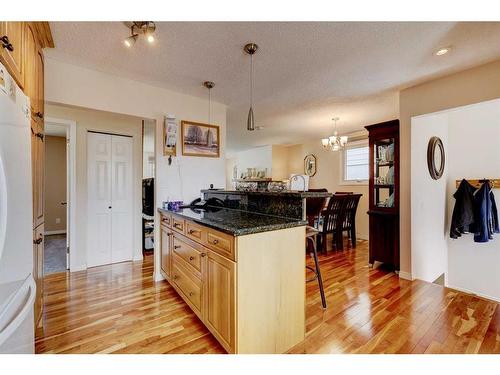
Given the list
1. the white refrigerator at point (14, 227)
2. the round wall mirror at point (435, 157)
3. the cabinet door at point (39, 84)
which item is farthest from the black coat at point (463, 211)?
the cabinet door at point (39, 84)

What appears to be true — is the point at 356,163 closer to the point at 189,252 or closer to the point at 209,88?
the point at 209,88

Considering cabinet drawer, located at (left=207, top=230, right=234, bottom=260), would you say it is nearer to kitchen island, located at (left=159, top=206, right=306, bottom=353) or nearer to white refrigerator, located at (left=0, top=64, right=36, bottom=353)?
kitchen island, located at (left=159, top=206, right=306, bottom=353)

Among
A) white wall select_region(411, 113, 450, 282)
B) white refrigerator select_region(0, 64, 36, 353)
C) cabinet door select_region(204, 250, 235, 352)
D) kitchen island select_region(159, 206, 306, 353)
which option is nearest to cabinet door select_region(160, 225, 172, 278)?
kitchen island select_region(159, 206, 306, 353)

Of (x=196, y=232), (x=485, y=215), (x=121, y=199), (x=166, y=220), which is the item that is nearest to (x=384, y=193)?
(x=485, y=215)

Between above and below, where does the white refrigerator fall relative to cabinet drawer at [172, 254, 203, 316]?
above

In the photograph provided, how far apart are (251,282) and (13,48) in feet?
6.11

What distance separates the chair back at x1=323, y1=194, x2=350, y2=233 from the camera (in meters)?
3.87

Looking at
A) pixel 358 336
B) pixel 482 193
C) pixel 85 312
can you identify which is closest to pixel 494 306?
pixel 482 193

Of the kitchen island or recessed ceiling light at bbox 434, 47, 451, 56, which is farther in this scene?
recessed ceiling light at bbox 434, 47, 451, 56

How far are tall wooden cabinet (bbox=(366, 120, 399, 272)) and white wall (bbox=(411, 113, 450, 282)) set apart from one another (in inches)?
8.8

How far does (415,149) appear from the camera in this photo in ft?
9.21

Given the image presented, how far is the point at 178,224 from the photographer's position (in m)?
2.23
